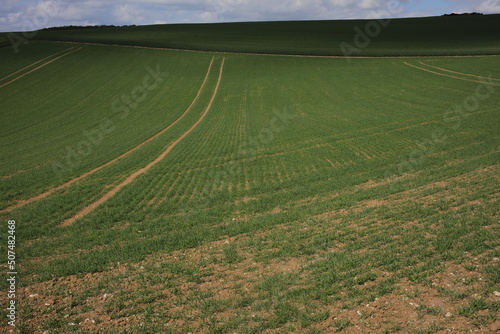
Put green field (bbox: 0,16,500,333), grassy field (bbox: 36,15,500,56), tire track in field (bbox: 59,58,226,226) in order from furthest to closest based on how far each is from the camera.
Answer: grassy field (bbox: 36,15,500,56) < tire track in field (bbox: 59,58,226,226) < green field (bbox: 0,16,500,333)

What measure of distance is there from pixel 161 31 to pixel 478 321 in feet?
391

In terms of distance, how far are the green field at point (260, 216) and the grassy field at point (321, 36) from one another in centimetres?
3729

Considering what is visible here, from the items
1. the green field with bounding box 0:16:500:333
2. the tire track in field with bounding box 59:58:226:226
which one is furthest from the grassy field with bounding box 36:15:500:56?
the tire track in field with bounding box 59:58:226:226

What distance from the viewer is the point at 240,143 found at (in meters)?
27.3

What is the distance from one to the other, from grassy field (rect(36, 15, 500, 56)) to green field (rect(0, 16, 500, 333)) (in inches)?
1468

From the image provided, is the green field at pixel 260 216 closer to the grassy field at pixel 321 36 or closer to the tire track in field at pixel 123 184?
the tire track in field at pixel 123 184

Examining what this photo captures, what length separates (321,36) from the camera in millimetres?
91062

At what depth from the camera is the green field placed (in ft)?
25.1

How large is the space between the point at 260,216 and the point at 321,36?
92055 millimetres

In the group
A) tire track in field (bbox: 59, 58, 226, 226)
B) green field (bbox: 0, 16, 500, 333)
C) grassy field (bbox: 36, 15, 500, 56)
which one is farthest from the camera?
grassy field (bbox: 36, 15, 500, 56)

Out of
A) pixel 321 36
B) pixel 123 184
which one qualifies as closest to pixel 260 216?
pixel 123 184

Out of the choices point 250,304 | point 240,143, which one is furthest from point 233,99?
point 250,304

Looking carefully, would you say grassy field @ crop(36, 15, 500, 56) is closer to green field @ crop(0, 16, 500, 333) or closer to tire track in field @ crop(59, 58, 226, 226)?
green field @ crop(0, 16, 500, 333)

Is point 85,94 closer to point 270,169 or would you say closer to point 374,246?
point 270,169
